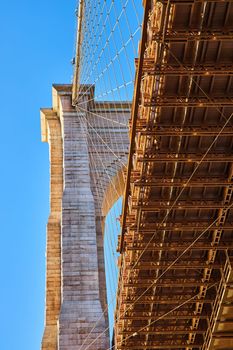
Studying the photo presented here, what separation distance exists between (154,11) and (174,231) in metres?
7.86

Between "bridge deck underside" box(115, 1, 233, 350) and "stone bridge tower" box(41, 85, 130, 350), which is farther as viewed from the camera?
"stone bridge tower" box(41, 85, 130, 350)

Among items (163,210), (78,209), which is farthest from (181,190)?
(78,209)

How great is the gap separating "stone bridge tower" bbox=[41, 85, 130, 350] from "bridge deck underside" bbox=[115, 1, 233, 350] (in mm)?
2384

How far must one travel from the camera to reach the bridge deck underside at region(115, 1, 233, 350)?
17438 mm

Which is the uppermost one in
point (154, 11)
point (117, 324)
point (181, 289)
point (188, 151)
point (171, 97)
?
point (154, 11)

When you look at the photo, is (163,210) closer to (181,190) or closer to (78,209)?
(181,190)

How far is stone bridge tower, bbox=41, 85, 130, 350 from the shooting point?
26797mm

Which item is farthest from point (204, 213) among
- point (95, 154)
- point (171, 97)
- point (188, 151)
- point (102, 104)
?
point (102, 104)

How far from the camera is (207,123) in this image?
19.2 meters

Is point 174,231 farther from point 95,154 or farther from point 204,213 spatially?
point 95,154

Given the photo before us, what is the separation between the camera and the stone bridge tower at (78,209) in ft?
87.9

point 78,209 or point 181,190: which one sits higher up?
point 181,190

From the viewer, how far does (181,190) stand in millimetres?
21062

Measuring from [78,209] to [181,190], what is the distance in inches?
406
